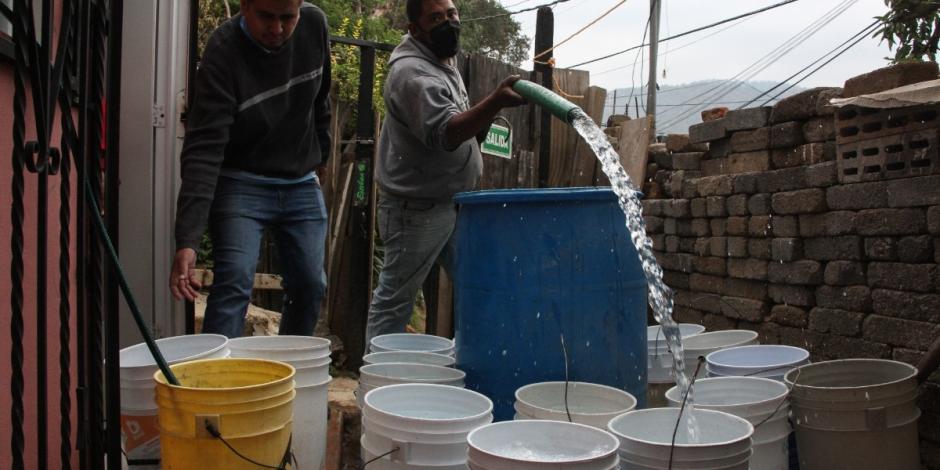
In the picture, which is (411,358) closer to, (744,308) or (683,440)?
(683,440)

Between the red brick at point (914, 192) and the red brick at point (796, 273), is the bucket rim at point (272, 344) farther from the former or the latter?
the red brick at point (796, 273)

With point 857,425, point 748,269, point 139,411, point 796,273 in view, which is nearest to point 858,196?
point 796,273

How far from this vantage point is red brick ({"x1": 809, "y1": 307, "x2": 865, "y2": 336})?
343cm

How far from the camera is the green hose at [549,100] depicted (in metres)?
2.43

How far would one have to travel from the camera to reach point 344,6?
498 inches

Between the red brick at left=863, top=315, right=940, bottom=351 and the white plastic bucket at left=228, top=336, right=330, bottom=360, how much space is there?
243cm

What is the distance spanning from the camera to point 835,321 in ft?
11.7

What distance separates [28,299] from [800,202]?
3350 millimetres

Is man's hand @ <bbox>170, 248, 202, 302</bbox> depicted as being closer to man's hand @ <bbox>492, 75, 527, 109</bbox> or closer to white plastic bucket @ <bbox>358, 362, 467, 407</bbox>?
white plastic bucket @ <bbox>358, 362, 467, 407</bbox>

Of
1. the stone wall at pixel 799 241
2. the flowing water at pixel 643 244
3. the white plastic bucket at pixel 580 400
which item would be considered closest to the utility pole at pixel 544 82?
the stone wall at pixel 799 241

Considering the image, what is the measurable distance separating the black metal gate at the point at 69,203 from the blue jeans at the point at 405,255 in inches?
64.4

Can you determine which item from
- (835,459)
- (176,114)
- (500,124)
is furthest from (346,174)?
Answer: (835,459)

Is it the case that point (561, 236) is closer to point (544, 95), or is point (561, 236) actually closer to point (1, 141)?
point (544, 95)

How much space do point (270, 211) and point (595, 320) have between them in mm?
1369
